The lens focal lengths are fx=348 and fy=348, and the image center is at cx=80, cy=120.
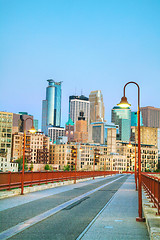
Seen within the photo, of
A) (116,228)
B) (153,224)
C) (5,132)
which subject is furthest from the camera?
(5,132)

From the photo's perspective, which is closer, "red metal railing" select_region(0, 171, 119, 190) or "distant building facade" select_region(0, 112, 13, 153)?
"red metal railing" select_region(0, 171, 119, 190)

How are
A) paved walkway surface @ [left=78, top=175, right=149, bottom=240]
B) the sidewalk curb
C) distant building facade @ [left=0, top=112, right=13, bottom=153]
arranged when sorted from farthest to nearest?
distant building facade @ [left=0, top=112, right=13, bottom=153] → paved walkway surface @ [left=78, top=175, right=149, bottom=240] → the sidewalk curb

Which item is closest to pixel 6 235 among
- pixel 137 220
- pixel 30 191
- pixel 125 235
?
pixel 125 235

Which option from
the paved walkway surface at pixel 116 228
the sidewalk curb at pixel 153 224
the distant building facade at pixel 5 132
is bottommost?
the paved walkway surface at pixel 116 228

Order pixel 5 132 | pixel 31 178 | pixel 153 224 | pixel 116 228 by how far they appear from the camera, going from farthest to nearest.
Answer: pixel 5 132 < pixel 31 178 < pixel 116 228 < pixel 153 224

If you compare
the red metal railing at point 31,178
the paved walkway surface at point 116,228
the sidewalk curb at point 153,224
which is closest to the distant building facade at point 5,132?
the red metal railing at point 31,178

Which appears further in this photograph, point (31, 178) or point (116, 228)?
point (31, 178)

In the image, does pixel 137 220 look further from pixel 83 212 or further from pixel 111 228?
pixel 83 212

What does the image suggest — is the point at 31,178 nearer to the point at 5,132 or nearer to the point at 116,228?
the point at 116,228

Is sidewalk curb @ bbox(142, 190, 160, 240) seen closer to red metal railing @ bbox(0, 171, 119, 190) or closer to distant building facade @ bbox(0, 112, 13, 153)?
red metal railing @ bbox(0, 171, 119, 190)

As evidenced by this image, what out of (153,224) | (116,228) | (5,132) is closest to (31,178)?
(116,228)

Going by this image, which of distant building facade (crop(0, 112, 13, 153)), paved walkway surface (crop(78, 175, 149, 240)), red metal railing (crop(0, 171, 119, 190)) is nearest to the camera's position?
paved walkway surface (crop(78, 175, 149, 240))

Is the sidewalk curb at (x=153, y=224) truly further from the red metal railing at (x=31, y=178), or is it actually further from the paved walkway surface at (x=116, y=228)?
the red metal railing at (x=31, y=178)

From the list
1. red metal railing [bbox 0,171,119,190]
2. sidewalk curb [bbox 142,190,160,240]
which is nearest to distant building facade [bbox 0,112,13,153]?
red metal railing [bbox 0,171,119,190]
